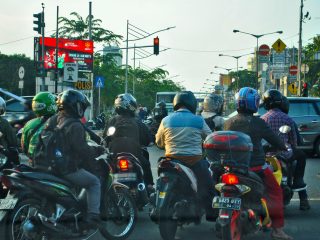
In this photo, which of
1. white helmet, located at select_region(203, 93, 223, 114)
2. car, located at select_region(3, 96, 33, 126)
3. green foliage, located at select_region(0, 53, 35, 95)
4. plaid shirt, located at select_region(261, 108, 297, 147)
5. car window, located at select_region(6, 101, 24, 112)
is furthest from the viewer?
green foliage, located at select_region(0, 53, 35, 95)

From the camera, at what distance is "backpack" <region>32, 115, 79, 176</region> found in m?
5.91

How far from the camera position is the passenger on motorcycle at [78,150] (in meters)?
6.00

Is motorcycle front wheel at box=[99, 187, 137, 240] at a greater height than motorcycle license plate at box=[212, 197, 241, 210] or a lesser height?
lesser

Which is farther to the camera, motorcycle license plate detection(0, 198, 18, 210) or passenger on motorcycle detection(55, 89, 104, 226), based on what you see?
passenger on motorcycle detection(55, 89, 104, 226)

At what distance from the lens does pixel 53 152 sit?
19.4 feet

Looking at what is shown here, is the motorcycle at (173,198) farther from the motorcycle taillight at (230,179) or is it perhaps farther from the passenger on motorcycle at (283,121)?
the passenger on motorcycle at (283,121)

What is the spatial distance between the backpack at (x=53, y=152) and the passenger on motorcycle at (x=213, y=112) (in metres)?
3.86

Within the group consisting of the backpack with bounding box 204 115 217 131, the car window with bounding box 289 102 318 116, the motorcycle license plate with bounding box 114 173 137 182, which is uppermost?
the car window with bounding box 289 102 318 116

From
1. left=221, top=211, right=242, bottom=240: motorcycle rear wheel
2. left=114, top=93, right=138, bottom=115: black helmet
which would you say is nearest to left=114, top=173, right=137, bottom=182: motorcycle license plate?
left=114, top=93, right=138, bottom=115: black helmet

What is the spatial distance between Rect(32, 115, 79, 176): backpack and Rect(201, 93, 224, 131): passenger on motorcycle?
3863 mm

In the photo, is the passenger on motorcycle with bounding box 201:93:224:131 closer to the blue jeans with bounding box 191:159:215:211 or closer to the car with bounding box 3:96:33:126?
the blue jeans with bounding box 191:159:215:211

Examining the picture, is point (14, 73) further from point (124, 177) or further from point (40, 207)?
point (40, 207)

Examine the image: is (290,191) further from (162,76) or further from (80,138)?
(162,76)

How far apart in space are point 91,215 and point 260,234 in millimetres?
2198
